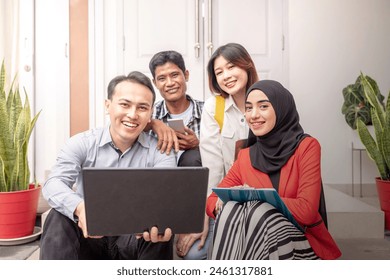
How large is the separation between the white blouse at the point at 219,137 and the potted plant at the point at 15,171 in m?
0.59

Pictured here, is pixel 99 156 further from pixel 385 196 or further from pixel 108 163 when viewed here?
pixel 385 196

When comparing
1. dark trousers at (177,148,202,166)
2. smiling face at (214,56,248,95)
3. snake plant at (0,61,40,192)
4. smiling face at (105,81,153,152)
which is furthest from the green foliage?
snake plant at (0,61,40,192)

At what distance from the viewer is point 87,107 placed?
52.9 inches

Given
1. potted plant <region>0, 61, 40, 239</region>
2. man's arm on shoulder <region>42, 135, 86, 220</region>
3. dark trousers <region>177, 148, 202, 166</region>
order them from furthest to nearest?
potted plant <region>0, 61, 40, 239</region>
dark trousers <region>177, 148, 202, 166</region>
man's arm on shoulder <region>42, 135, 86, 220</region>

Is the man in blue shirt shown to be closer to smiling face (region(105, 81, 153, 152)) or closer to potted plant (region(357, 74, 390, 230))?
smiling face (region(105, 81, 153, 152))

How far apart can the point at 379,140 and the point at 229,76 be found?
54cm

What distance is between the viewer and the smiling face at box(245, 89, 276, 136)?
124 centimetres

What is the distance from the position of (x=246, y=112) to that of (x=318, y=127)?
24cm

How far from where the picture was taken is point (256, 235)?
1244mm

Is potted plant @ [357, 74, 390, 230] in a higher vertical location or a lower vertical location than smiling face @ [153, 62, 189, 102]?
lower

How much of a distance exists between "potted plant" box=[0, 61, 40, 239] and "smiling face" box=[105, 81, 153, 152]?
0.31 m

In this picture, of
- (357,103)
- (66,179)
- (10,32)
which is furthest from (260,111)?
(10,32)

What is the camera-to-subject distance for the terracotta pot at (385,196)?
1.36 m

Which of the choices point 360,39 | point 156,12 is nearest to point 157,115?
point 156,12
